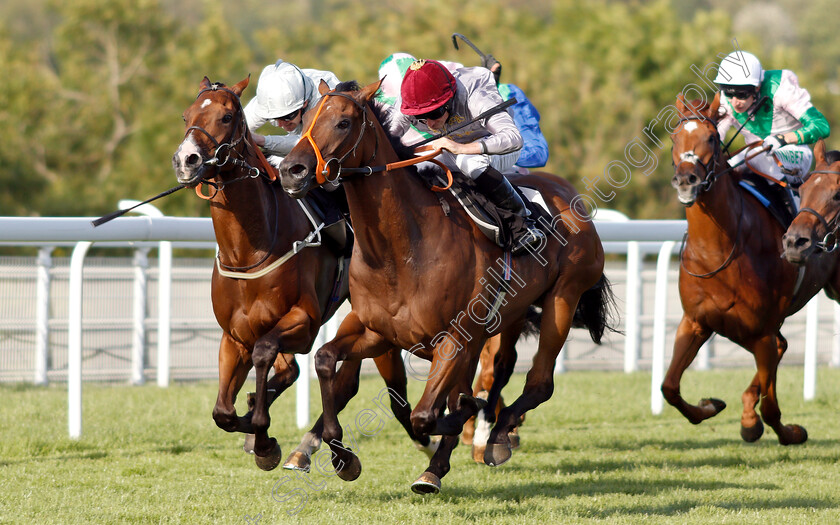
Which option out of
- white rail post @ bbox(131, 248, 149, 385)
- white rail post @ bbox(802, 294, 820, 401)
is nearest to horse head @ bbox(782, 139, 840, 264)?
white rail post @ bbox(802, 294, 820, 401)

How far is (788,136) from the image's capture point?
560cm

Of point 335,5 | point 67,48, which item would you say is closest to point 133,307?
point 67,48

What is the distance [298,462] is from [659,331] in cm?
364

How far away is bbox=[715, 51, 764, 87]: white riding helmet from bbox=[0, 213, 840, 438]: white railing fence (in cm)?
123

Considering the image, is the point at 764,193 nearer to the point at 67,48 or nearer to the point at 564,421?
the point at 564,421

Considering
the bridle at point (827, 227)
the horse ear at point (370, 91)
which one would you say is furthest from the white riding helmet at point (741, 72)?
the horse ear at point (370, 91)

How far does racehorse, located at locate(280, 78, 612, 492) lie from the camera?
3.89 m

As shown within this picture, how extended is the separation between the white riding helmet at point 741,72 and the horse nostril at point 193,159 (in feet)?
9.67

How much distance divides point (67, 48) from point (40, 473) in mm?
25074

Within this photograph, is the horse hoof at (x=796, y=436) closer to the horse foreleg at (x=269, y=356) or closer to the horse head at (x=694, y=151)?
the horse head at (x=694, y=151)

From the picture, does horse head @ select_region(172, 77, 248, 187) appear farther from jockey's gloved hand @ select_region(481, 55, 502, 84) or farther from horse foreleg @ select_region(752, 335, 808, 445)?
horse foreleg @ select_region(752, 335, 808, 445)

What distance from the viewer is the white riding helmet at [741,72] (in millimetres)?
5684

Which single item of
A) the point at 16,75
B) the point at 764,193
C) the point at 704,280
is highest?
the point at 16,75

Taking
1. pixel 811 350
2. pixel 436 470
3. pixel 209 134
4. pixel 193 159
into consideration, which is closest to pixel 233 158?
pixel 209 134
